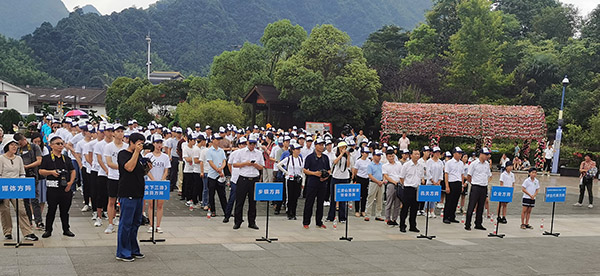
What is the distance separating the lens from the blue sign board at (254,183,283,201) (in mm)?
10539

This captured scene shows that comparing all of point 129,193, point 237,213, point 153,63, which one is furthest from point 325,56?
point 153,63

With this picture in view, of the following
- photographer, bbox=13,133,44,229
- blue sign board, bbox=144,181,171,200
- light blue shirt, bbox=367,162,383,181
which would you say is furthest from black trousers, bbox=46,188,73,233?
light blue shirt, bbox=367,162,383,181

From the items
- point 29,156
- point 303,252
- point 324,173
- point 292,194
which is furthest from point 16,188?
point 292,194

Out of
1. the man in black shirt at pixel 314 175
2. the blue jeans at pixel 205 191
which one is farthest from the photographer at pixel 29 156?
the man in black shirt at pixel 314 175

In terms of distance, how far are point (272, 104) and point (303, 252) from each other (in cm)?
2822

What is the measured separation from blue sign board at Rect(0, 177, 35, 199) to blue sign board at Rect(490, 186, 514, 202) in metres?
9.32

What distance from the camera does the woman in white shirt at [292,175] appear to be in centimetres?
1305

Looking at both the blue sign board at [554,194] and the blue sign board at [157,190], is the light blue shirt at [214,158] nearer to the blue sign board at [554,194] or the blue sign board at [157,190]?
the blue sign board at [157,190]

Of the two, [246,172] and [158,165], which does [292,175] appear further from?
[158,165]

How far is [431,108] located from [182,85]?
109 ft

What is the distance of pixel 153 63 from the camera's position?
136 metres

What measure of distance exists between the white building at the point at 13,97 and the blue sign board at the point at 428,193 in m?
78.9

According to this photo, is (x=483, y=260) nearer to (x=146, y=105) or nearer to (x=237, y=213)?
(x=237, y=213)

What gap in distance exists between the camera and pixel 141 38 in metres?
140
